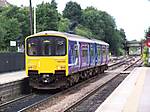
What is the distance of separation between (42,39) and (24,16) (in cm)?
3552

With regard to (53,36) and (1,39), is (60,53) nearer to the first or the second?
(53,36)

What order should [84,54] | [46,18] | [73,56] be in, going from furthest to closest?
[46,18] → [84,54] → [73,56]

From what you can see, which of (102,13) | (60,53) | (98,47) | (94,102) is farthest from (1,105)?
(102,13)

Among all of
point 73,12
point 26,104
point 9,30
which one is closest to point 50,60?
point 26,104

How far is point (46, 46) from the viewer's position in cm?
2347

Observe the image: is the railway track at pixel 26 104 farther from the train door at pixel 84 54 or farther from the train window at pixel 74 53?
the train door at pixel 84 54

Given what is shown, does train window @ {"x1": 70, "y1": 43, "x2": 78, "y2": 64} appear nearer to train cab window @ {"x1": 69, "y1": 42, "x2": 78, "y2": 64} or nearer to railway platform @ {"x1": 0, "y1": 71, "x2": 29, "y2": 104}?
train cab window @ {"x1": 69, "y1": 42, "x2": 78, "y2": 64}

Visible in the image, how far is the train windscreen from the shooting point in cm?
2319

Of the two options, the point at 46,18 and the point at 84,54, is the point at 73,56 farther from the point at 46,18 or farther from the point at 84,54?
the point at 46,18

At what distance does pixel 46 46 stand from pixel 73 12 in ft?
295

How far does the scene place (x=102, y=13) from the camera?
A: 412 feet

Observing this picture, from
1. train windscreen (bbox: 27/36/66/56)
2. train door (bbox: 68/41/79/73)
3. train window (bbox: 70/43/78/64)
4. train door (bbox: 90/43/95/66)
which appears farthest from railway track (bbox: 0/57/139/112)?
train door (bbox: 90/43/95/66)

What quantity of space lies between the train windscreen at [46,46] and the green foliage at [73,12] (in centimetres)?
8750

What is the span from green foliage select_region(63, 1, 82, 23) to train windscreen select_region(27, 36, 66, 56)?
3445 inches
